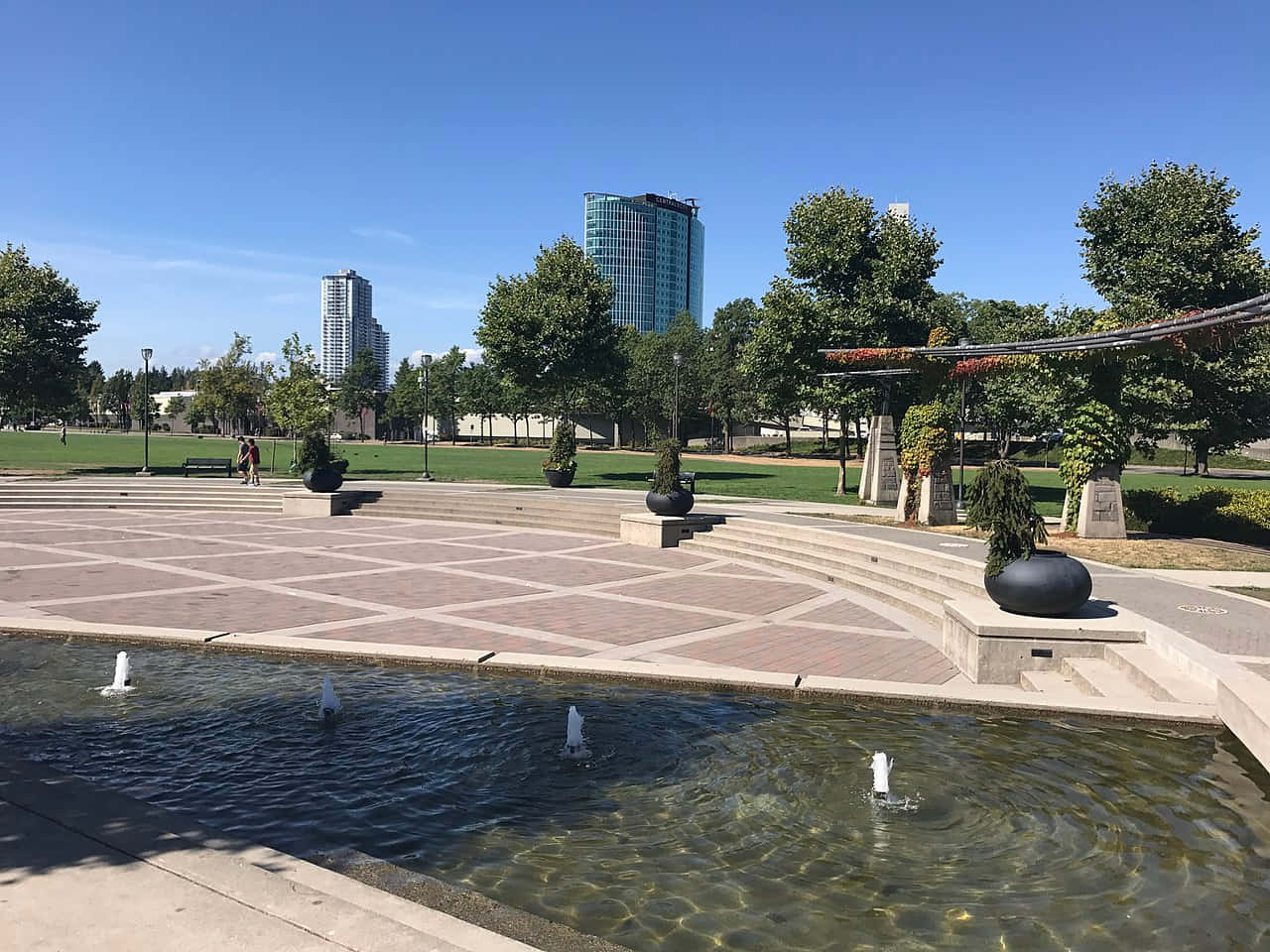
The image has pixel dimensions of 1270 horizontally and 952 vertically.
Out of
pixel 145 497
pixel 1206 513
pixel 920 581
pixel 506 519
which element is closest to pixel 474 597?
pixel 920 581

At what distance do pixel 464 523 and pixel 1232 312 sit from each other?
18.8 m

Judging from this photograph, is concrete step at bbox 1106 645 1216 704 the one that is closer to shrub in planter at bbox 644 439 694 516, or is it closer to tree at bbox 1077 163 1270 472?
shrub in planter at bbox 644 439 694 516

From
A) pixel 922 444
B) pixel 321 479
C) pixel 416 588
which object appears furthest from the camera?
pixel 321 479

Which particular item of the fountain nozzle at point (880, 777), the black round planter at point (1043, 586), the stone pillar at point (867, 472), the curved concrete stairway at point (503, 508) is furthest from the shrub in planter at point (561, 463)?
the fountain nozzle at point (880, 777)

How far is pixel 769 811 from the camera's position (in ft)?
19.4

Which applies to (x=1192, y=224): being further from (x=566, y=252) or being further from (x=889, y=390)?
(x=566, y=252)

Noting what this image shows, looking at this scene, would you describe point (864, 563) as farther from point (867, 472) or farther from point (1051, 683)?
point (867, 472)

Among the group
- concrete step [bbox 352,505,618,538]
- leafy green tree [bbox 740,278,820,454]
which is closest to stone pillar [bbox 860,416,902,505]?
leafy green tree [bbox 740,278,820,454]

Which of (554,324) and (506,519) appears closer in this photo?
(506,519)

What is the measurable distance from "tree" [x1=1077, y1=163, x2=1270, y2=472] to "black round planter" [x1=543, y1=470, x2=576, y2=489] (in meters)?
18.0

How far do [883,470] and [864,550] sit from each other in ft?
41.2

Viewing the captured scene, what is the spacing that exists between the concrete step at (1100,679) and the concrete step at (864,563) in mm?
2927

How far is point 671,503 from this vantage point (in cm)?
2031

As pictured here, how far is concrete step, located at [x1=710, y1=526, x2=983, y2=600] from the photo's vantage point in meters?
12.7
